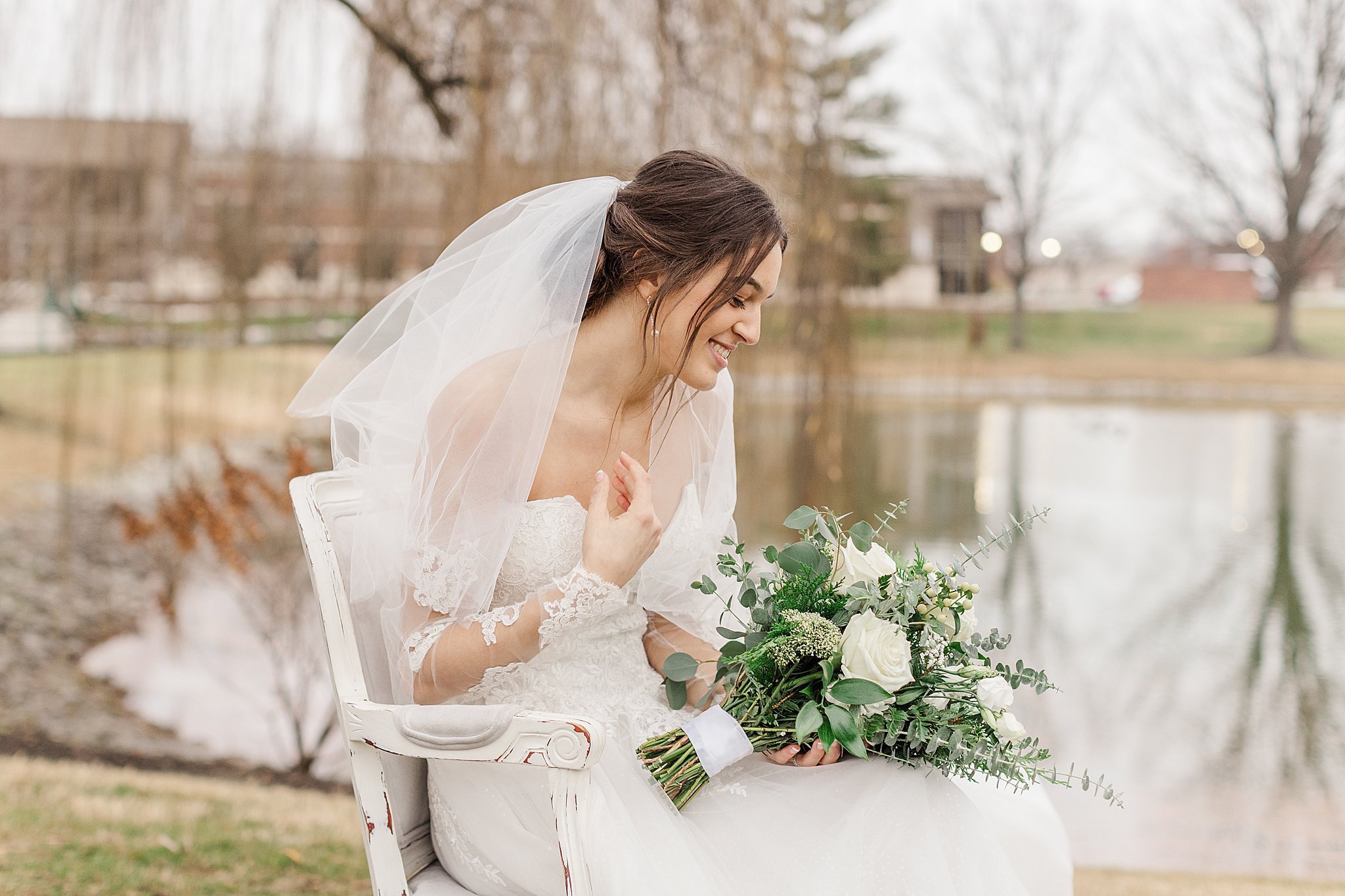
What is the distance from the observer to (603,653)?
5.39ft

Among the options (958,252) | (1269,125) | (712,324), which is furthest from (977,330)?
(1269,125)

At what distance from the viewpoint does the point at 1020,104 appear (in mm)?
6891

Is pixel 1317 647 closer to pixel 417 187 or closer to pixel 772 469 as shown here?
pixel 772 469

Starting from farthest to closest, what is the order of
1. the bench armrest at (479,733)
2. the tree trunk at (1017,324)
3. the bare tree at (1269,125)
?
the bare tree at (1269,125), the tree trunk at (1017,324), the bench armrest at (479,733)

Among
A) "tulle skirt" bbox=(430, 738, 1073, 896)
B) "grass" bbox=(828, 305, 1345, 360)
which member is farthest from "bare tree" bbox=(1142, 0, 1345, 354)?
"tulle skirt" bbox=(430, 738, 1073, 896)

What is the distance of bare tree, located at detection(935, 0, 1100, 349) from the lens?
6.12 meters

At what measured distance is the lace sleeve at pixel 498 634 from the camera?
4.63 feet

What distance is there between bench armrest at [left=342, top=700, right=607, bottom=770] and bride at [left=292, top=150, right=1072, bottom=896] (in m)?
0.08

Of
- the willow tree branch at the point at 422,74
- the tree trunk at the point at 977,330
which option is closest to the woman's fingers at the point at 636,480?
the willow tree branch at the point at 422,74

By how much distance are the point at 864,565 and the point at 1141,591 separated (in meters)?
6.37

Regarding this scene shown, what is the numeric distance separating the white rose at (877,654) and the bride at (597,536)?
18cm

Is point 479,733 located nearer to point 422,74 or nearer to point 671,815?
point 671,815

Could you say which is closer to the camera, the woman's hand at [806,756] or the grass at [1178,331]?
the woman's hand at [806,756]

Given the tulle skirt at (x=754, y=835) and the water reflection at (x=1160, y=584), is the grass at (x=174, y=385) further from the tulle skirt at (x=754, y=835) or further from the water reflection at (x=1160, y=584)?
the tulle skirt at (x=754, y=835)
